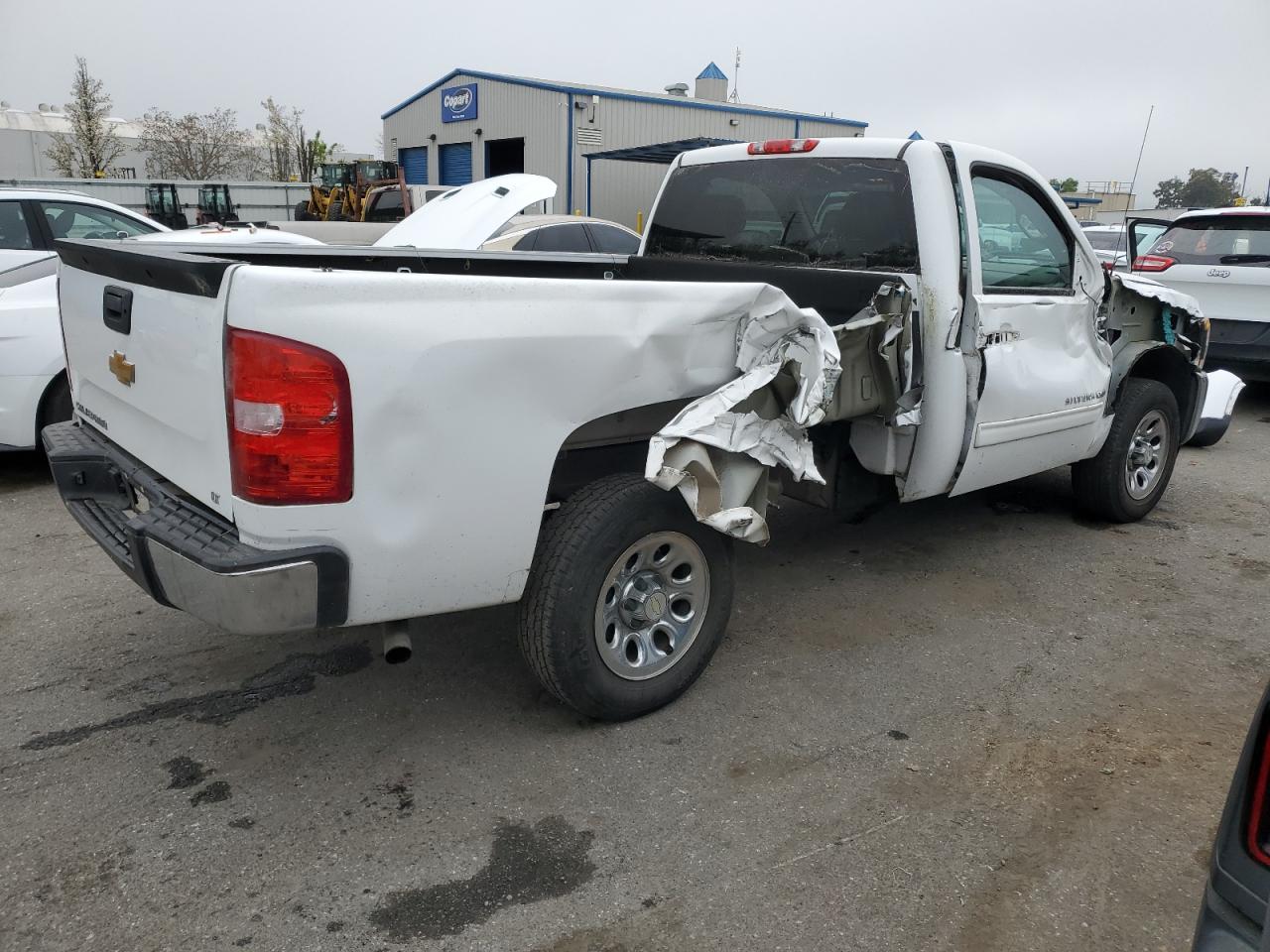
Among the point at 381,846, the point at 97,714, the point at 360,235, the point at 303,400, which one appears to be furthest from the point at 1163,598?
the point at 360,235

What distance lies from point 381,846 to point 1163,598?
12.2 ft

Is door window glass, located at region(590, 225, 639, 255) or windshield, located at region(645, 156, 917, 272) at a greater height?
windshield, located at region(645, 156, 917, 272)

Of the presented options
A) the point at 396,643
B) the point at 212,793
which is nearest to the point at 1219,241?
the point at 396,643

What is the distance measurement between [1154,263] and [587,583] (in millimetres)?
8699

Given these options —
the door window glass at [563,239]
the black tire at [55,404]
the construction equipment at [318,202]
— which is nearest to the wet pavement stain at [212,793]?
the black tire at [55,404]

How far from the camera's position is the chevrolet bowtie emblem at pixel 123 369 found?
292 centimetres

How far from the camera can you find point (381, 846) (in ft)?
8.66

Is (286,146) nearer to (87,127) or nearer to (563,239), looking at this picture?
(87,127)

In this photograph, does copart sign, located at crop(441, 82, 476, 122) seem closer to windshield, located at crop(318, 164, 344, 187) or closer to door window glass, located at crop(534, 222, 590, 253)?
windshield, located at crop(318, 164, 344, 187)

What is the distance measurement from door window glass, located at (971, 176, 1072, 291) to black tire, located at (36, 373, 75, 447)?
512cm

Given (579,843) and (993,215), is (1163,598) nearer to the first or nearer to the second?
(993,215)

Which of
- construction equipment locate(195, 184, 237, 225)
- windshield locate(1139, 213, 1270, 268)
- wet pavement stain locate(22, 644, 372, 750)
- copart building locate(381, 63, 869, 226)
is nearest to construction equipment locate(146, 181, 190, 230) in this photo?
construction equipment locate(195, 184, 237, 225)

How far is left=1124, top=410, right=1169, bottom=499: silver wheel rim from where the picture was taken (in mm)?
5341

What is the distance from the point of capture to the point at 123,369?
2.97 m
